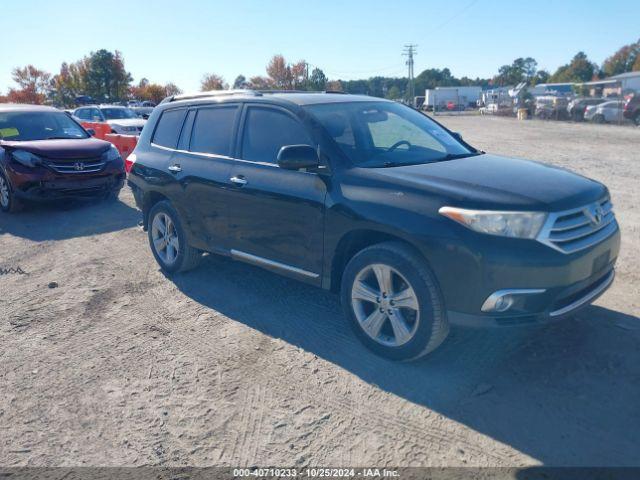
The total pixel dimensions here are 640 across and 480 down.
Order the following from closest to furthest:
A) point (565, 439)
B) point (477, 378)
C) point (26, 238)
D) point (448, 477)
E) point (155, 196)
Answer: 1. point (448, 477)
2. point (565, 439)
3. point (477, 378)
4. point (155, 196)
5. point (26, 238)

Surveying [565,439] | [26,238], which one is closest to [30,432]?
[565,439]

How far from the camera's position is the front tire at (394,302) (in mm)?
3508

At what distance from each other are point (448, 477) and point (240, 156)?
3191mm

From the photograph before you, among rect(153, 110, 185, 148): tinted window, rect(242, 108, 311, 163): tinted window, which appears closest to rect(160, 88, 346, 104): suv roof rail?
rect(153, 110, 185, 148): tinted window

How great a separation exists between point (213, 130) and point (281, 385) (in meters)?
2.71

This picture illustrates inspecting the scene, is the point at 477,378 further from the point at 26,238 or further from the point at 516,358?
the point at 26,238

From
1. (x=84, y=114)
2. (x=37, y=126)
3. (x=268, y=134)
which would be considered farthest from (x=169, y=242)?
(x=84, y=114)

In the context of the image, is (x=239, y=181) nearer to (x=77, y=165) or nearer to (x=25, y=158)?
(x=77, y=165)

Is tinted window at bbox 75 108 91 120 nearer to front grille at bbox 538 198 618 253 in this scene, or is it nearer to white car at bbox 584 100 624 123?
front grille at bbox 538 198 618 253

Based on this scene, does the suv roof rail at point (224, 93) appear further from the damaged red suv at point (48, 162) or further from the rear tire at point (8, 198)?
the rear tire at point (8, 198)

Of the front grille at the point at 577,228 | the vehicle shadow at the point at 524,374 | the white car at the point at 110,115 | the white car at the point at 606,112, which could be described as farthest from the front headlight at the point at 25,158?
the white car at the point at 606,112

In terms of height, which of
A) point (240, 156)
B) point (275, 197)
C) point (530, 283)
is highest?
point (240, 156)

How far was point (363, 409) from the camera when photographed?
3.31 metres

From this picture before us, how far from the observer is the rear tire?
895 centimetres
